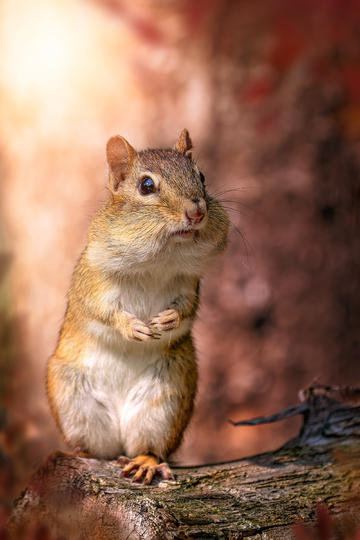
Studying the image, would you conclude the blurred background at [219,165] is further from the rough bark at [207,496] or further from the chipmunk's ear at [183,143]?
the rough bark at [207,496]

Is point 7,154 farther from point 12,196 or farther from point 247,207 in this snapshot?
point 247,207

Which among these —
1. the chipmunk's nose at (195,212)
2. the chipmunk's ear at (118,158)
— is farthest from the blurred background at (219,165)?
the chipmunk's nose at (195,212)

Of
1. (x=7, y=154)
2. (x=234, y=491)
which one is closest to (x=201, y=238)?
(x=234, y=491)

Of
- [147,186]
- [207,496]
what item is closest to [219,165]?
[147,186]

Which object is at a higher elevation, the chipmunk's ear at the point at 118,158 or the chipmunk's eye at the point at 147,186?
the chipmunk's ear at the point at 118,158

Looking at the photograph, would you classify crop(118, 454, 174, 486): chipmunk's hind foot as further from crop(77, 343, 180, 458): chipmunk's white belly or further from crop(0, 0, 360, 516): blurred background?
crop(0, 0, 360, 516): blurred background

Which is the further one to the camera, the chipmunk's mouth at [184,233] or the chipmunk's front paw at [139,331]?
the chipmunk's front paw at [139,331]
